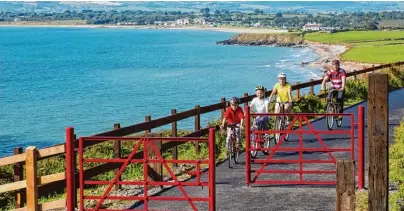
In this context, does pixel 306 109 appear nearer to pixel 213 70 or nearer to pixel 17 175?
pixel 17 175

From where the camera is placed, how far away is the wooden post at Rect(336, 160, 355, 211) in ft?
32.1

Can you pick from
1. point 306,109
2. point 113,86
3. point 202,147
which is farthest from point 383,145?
point 113,86

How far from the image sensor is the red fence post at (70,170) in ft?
40.5

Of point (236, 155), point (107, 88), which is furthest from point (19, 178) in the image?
point (107, 88)

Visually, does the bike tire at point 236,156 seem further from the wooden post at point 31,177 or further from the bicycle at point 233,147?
the wooden post at point 31,177

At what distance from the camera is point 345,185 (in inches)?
391

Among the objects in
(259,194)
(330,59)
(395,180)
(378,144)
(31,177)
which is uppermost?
(378,144)

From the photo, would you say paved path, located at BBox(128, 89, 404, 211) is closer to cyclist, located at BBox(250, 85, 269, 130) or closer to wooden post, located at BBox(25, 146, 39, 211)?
cyclist, located at BBox(250, 85, 269, 130)

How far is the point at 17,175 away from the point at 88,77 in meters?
89.9

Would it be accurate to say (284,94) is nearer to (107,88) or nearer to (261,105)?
(261,105)

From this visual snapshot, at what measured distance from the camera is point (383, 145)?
426 inches

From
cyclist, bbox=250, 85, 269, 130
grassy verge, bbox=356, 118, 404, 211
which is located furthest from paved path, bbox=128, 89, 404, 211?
cyclist, bbox=250, 85, 269, 130

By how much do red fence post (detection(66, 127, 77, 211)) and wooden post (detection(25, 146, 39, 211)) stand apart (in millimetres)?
482

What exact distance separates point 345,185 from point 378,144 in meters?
1.17
